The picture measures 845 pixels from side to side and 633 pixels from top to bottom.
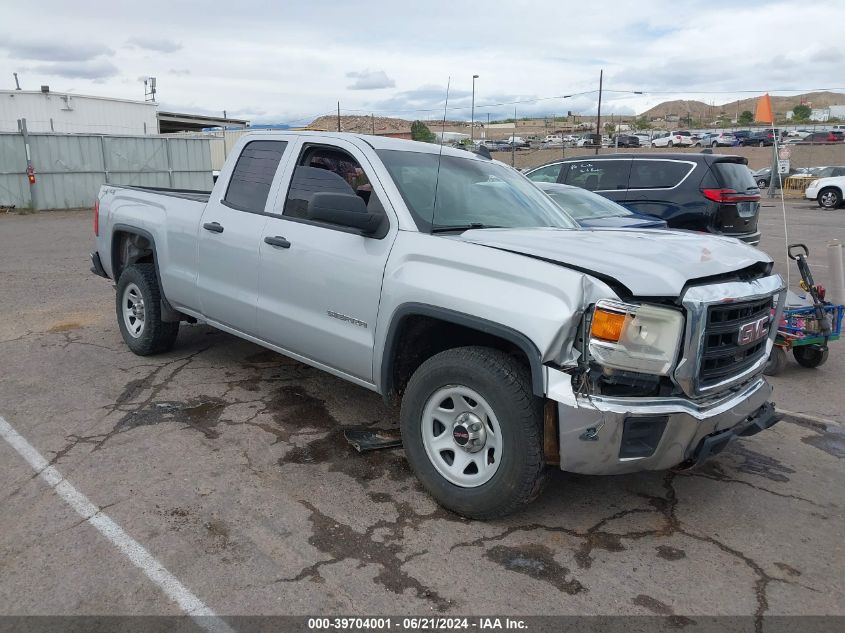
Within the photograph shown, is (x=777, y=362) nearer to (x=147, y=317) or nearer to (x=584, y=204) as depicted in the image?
(x=584, y=204)

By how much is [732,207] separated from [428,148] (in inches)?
248

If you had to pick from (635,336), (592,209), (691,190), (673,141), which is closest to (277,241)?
(635,336)

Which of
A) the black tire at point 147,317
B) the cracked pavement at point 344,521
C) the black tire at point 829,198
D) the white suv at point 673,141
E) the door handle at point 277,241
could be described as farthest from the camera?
the white suv at point 673,141

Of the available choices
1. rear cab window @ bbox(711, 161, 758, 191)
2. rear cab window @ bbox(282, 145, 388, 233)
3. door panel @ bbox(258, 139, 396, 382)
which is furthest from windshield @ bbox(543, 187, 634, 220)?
door panel @ bbox(258, 139, 396, 382)

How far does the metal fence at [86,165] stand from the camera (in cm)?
2097

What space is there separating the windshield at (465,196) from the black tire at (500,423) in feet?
2.75

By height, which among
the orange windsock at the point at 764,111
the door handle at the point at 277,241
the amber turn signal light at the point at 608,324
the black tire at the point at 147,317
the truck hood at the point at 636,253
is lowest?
the black tire at the point at 147,317

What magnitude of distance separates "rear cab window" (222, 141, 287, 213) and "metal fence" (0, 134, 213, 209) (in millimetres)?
14592

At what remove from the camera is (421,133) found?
570 cm

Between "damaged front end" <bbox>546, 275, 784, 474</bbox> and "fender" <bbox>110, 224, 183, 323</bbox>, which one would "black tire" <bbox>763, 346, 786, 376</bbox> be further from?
"fender" <bbox>110, 224, 183, 323</bbox>

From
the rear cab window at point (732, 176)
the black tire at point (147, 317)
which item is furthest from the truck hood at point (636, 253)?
the rear cab window at point (732, 176)

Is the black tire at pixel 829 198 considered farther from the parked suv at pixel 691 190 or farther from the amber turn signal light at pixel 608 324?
the amber turn signal light at pixel 608 324

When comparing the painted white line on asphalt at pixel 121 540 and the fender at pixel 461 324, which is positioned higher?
the fender at pixel 461 324

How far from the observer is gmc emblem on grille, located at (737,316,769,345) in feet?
11.4
